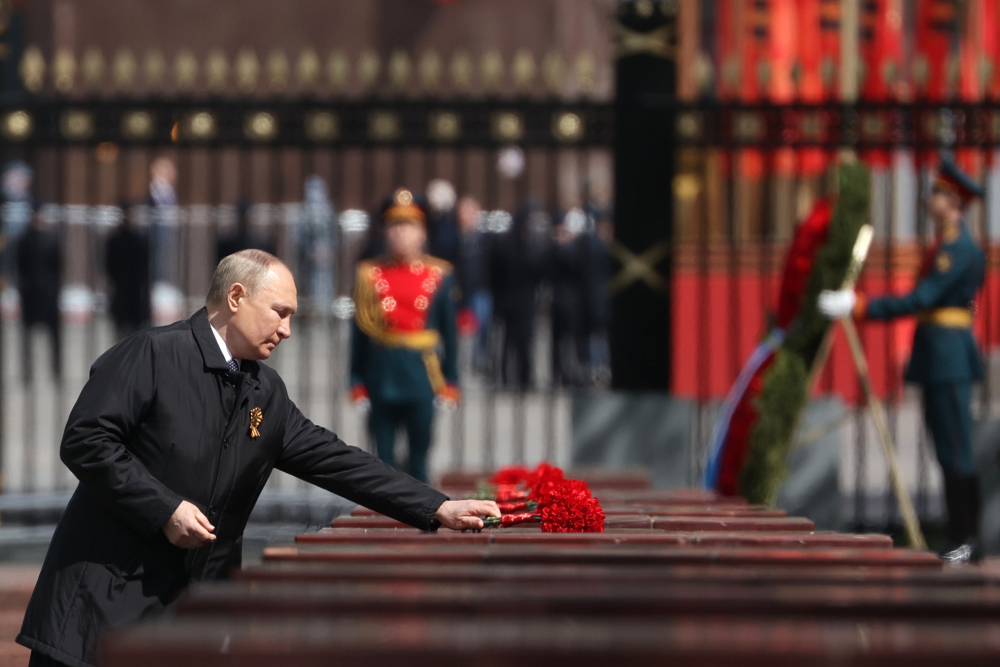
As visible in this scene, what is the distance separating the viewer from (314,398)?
12.8m

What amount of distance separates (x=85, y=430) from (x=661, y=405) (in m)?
4.67

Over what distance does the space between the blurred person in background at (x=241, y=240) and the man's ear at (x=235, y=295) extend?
181 inches

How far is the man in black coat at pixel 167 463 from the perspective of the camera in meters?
3.16

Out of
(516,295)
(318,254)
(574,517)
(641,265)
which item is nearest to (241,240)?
(516,295)

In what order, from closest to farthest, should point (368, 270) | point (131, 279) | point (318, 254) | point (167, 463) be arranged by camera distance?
point (167, 463) → point (368, 270) → point (131, 279) → point (318, 254)

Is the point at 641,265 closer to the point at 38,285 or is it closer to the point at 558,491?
the point at 558,491

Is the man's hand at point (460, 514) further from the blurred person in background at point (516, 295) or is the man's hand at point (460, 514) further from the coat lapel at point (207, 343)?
the blurred person in background at point (516, 295)

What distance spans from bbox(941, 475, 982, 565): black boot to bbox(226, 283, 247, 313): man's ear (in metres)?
4.47

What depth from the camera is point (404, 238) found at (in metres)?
7.11

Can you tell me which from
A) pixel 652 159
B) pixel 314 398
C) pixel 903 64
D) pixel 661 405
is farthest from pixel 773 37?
pixel 314 398

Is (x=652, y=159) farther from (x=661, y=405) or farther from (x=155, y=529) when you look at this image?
(x=155, y=529)

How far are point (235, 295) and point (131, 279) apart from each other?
529cm

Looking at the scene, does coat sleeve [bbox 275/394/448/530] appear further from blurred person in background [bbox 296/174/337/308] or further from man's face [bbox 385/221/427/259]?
blurred person in background [bbox 296/174/337/308]

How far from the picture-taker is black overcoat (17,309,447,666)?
10.3 feet
